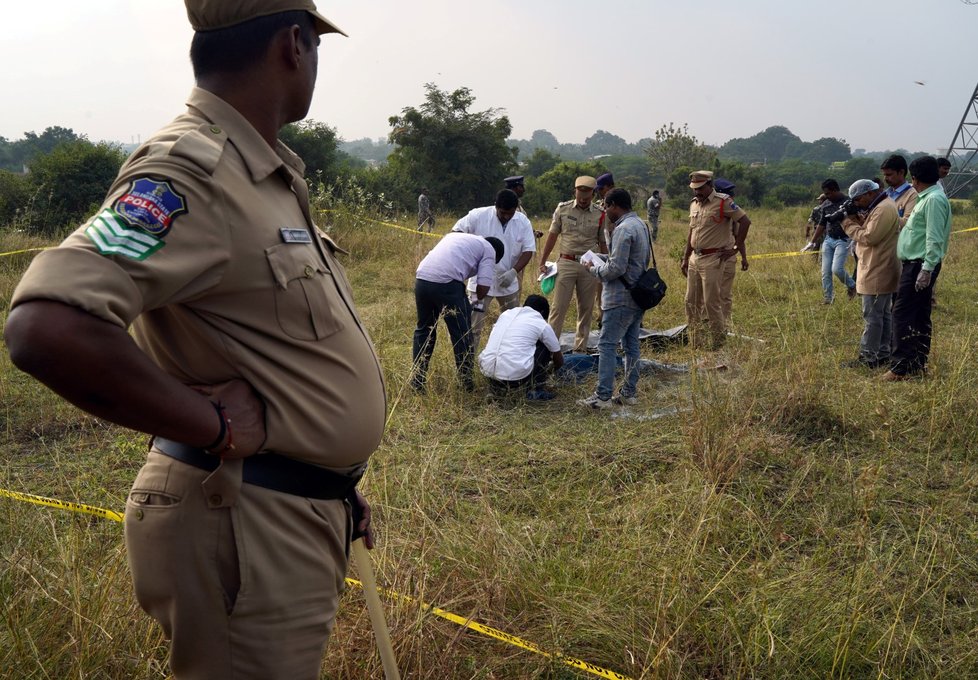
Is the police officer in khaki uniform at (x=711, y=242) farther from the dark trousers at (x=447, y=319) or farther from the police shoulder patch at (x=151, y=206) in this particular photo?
the police shoulder patch at (x=151, y=206)

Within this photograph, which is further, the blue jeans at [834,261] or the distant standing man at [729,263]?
the blue jeans at [834,261]

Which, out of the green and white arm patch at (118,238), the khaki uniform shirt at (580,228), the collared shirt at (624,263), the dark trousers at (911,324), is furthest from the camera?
the khaki uniform shirt at (580,228)

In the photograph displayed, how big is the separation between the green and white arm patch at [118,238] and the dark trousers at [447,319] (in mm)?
4410

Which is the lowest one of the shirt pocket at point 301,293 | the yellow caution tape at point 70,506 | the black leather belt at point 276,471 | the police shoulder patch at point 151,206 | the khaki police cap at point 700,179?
the yellow caution tape at point 70,506

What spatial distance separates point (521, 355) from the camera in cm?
552

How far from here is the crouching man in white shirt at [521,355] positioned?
5504mm

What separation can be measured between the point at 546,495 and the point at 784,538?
113cm

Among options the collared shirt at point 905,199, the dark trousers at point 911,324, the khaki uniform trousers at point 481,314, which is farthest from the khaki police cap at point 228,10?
the collared shirt at point 905,199

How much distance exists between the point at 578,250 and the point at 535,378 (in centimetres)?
182

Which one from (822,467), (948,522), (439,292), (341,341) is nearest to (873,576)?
(948,522)

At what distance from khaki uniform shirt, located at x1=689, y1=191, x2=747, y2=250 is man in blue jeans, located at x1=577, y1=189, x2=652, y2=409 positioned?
2013 millimetres

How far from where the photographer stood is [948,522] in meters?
3.47

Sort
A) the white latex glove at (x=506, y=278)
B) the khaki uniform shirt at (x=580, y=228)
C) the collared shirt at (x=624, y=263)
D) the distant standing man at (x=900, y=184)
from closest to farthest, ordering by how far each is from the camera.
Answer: the collared shirt at (x=624, y=263) → the distant standing man at (x=900, y=184) → the white latex glove at (x=506, y=278) → the khaki uniform shirt at (x=580, y=228)

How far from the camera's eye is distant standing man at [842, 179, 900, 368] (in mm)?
6098
